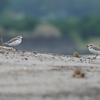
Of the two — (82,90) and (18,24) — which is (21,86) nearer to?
(82,90)

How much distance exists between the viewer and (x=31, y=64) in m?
8.77

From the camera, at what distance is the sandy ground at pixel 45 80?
23.1 feet

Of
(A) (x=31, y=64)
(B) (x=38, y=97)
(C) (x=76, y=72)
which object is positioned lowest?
(B) (x=38, y=97)

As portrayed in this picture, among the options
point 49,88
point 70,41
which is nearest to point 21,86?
point 49,88

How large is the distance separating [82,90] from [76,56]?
3.53 meters

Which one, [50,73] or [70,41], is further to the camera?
[70,41]

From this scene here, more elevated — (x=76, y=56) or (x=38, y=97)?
(x=76, y=56)

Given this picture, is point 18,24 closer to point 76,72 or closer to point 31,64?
point 31,64

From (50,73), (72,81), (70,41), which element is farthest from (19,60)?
(70,41)

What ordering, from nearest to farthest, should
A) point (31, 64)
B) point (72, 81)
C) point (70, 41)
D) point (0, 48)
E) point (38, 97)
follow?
point (38, 97) < point (72, 81) < point (31, 64) < point (0, 48) < point (70, 41)

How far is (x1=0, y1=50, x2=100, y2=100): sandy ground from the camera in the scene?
7.05 meters

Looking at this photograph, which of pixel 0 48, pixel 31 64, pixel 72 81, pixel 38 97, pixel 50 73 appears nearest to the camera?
pixel 38 97

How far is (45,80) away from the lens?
7570 millimetres

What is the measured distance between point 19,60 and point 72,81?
1839 mm
